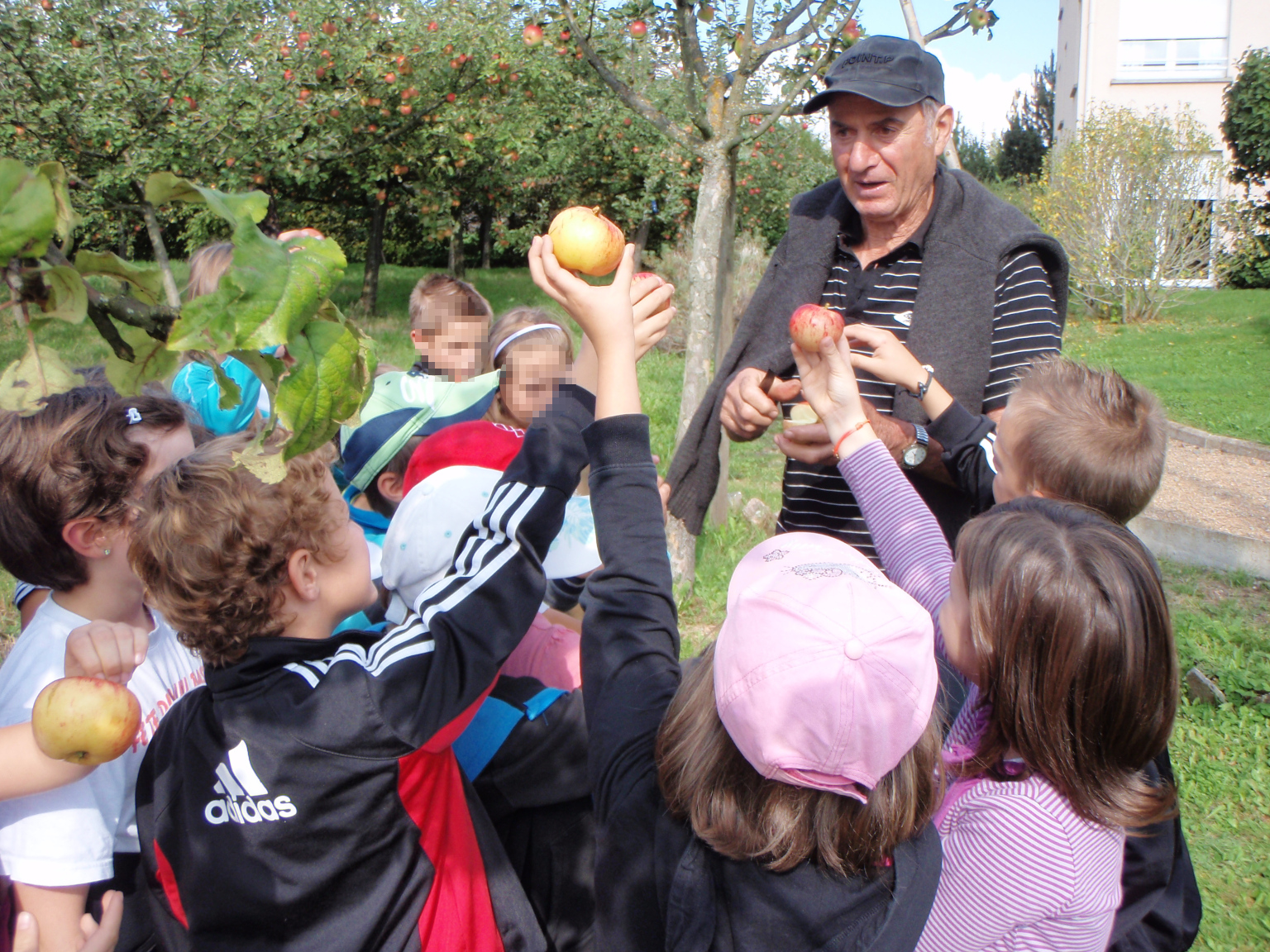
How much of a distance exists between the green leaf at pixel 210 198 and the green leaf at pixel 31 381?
0.52 ft

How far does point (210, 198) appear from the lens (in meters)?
0.68

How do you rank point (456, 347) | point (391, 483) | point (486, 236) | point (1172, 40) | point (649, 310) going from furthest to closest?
point (1172, 40) < point (486, 236) < point (456, 347) < point (391, 483) < point (649, 310)

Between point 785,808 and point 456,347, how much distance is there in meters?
2.47

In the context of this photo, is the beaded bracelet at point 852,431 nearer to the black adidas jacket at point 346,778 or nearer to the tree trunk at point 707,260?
the black adidas jacket at point 346,778

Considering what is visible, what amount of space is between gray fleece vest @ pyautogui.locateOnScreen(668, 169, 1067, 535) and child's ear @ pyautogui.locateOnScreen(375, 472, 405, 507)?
0.88 metres

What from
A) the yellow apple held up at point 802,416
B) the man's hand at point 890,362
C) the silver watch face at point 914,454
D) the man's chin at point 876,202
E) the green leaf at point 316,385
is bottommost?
the silver watch face at point 914,454

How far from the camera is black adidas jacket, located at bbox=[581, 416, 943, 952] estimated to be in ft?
3.53

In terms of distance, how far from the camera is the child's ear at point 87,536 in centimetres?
159

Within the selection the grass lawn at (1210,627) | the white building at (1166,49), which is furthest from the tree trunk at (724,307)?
the white building at (1166,49)

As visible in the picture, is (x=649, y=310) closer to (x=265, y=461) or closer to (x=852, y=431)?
(x=852, y=431)

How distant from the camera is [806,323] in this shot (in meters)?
1.87

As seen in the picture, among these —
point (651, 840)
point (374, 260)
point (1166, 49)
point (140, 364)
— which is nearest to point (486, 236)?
point (374, 260)

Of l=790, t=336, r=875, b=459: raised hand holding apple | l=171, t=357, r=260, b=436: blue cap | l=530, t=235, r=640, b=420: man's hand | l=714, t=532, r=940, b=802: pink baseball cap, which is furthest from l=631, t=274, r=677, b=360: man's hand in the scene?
l=171, t=357, r=260, b=436: blue cap

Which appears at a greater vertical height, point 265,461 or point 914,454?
point 265,461
